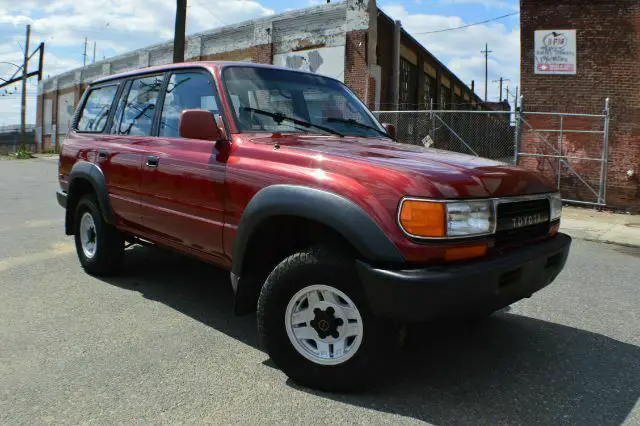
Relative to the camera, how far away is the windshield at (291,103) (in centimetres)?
382

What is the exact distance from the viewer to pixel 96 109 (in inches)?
220

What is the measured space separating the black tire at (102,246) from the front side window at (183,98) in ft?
4.33

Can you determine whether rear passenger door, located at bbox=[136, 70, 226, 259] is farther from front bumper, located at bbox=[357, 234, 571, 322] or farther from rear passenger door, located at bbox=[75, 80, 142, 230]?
front bumper, located at bbox=[357, 234, 571, 322]

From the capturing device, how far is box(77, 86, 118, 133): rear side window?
5.32m

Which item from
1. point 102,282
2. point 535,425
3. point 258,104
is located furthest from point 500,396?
point 102,282

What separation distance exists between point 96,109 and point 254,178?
306 centimetres

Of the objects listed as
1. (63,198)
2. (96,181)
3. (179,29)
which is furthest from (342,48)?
(96,181)

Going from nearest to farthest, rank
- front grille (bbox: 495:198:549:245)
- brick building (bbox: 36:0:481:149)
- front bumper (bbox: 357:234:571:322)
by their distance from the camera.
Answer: front bumper (bbox: 357:234:571:322) → front grille (bbox: 495:198:549:245) → brick building (bbox: 36:0:481:149)

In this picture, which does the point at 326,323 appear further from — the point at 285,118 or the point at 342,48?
the point at 342,48

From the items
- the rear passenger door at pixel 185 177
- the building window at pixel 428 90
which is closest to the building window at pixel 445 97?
the building window at pixel 428 90

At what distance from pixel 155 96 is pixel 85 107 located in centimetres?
175

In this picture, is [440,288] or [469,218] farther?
[469,218]

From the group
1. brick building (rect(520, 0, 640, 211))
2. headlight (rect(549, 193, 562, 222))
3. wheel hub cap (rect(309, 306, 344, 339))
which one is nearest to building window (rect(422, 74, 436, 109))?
brick building (rect(520, 0, 640, 211))

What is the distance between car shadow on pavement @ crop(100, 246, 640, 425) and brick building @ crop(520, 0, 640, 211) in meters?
10.8
